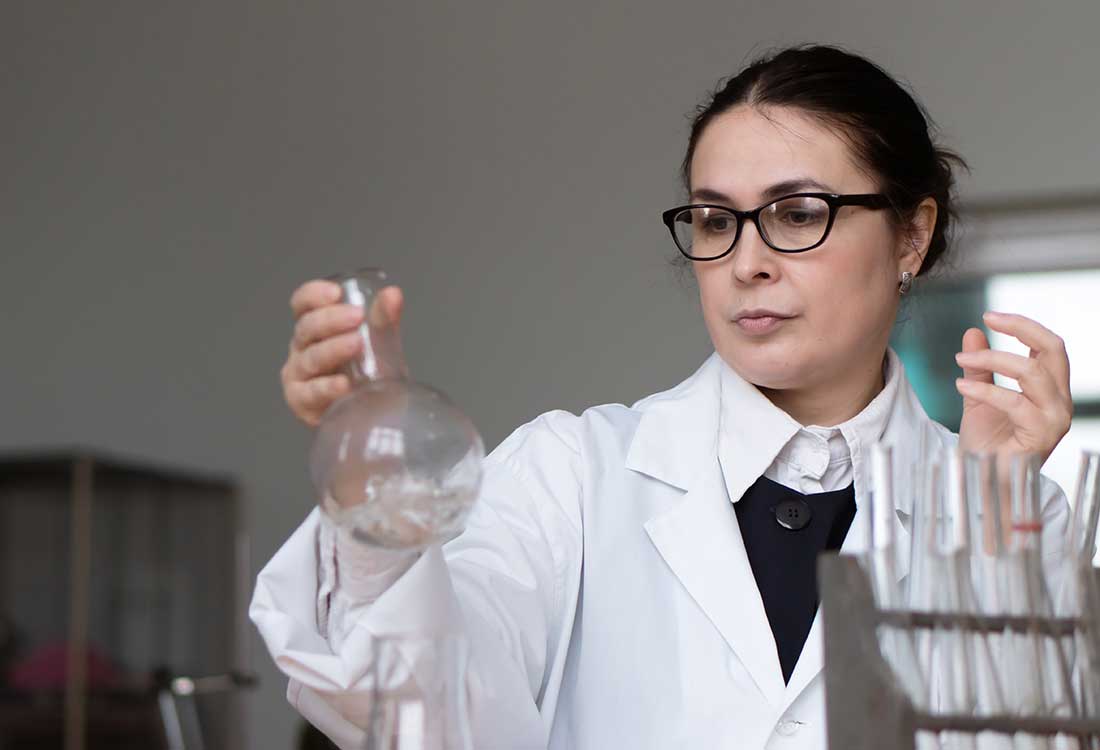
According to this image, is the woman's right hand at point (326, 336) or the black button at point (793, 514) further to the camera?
the black button at point (793, 514)

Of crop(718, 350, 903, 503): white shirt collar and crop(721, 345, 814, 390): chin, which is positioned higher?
crop(721, 345, 814, 390): chin

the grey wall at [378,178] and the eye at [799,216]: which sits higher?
the grey wall at [378,178]

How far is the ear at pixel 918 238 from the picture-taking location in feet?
5.25

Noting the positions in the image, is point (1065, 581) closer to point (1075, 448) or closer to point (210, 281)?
point (1075, 448)

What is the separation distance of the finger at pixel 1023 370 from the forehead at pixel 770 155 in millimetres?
354

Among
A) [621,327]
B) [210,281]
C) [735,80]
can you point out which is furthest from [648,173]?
[735,80]

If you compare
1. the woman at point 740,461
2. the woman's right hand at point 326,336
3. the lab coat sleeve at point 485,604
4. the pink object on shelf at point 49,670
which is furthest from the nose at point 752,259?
the pink object on shelf at point 49,670

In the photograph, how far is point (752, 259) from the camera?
1.41 meters

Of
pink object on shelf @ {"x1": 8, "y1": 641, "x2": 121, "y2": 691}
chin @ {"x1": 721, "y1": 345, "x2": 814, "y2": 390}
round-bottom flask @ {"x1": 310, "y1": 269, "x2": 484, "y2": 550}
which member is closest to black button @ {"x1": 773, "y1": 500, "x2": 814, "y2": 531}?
chin @ {"x1": 721, "y1": 345, "x2": 814, "y2": 390}

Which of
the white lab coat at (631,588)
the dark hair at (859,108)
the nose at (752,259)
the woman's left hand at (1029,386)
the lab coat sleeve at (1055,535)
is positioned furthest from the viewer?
the dark hair at (859,108)

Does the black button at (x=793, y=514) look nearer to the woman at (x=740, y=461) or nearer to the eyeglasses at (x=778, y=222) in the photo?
the woman at (x=740, y=461)

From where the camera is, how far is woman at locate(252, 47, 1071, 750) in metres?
1.31

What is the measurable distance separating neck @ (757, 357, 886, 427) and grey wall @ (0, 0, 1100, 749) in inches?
97.1

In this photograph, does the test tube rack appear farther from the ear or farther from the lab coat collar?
the ear
